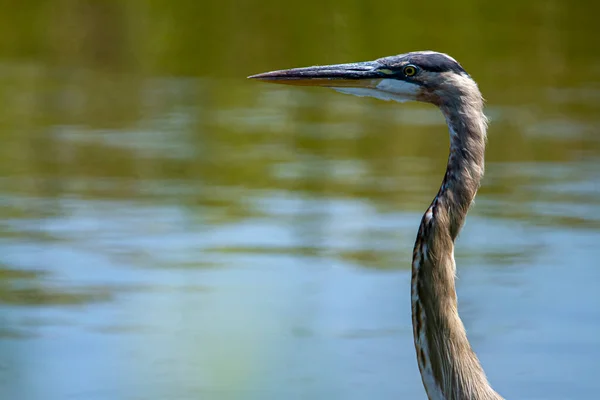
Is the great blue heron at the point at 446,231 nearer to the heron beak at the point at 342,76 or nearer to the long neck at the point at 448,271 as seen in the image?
the long neck at the point at 448,271

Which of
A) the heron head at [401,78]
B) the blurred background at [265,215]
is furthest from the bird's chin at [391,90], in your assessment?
the blurred background at [265,215]

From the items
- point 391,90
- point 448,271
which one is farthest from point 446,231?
point 391,90

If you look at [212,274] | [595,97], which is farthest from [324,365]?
[595,97]

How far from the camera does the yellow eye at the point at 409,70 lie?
143 inches

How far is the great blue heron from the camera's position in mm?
3457

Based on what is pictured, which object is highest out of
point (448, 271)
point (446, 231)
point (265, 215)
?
point (265, 215)

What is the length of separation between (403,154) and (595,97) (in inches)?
101

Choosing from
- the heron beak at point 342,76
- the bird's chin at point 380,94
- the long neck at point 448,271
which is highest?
the heron beak at point 342,76

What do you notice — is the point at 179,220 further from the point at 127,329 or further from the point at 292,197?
the point at 127,329

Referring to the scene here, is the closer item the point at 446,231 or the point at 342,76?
the point at 446,231

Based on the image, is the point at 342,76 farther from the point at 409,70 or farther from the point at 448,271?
the point at 448,271

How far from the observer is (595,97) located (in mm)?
11000

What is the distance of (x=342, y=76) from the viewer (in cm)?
379

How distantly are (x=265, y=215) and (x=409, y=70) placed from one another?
410 centimetres
